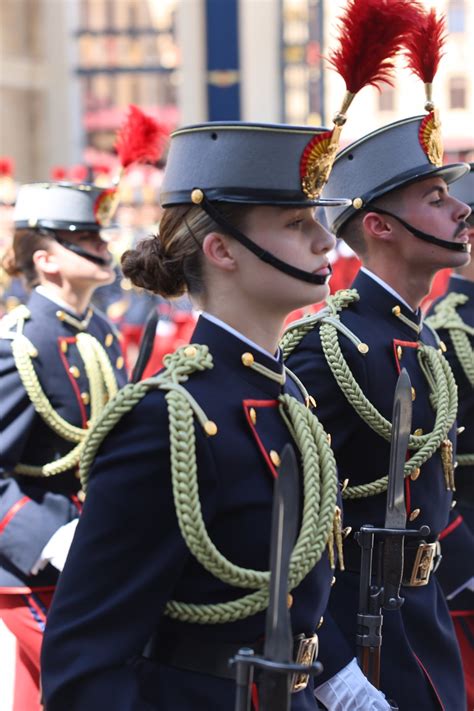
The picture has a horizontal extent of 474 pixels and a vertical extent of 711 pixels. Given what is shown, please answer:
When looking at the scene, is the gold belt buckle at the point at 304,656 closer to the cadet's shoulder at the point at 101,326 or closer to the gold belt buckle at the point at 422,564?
the gold belt buckle at the point at 422,564

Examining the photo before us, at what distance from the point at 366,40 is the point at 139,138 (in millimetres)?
2115

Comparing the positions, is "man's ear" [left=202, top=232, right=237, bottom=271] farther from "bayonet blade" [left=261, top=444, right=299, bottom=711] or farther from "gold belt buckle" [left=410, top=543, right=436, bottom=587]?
"gold belt buckle" [left=410, top=543, right=436, bottom=587]

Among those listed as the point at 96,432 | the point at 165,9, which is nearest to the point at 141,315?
the point at 96,432

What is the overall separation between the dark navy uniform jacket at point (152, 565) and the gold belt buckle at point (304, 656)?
0.02 metres

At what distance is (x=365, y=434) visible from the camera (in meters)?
3.18

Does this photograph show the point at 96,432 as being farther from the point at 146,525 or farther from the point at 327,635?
the point at 327,635

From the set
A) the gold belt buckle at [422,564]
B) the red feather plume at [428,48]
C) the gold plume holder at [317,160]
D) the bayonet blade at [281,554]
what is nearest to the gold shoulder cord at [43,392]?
the gold belt buckle at [422,564]

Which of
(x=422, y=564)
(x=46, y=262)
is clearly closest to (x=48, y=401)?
(x=46, y=262)

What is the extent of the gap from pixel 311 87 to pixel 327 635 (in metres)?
13.5

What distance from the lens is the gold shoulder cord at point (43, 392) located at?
412 centimetres

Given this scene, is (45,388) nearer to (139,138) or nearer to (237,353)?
(139,138)

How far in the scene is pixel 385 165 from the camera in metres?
3.34

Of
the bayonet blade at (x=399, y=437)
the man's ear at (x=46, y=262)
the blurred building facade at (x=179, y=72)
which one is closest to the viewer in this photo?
the bayonet blade at (x=399, y=437)

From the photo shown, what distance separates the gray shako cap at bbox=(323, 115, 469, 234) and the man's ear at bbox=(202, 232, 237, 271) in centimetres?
103
